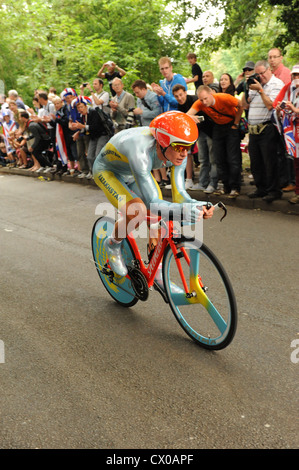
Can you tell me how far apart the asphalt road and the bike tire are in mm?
Answer: 136

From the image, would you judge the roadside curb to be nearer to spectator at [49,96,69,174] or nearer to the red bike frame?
the red bike frame

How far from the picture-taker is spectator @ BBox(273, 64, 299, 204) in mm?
7531

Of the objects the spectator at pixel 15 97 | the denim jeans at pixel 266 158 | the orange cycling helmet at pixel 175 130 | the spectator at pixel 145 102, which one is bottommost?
the denim jeans at pixel 266 158

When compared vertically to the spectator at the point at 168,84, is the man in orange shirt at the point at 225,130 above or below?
below

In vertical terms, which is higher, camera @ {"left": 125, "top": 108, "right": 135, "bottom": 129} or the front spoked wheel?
camera @ {"left": 125, "top": 108, "right": 135, "bottom": 129}

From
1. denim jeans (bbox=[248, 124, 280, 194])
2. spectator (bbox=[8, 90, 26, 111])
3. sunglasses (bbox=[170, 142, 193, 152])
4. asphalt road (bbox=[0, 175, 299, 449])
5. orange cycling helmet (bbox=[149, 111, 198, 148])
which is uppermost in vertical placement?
spectator (bbox=[8, 90, 26, 111])

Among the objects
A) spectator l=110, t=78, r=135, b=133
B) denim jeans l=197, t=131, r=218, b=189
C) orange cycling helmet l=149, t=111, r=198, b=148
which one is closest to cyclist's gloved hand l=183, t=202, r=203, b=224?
orange cycling helmet l=149, t=111, r=198, b=148

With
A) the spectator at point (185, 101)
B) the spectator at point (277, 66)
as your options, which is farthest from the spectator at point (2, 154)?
the spectator at point (277, 66)

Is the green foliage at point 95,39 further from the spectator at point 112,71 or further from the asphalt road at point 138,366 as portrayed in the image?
the asphalt road at point 138,366

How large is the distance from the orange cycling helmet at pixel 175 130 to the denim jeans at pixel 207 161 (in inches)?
221

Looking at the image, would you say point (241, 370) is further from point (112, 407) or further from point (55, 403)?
point (55, 403)

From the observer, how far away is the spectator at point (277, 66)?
8656 mm

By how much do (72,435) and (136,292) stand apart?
170 cm

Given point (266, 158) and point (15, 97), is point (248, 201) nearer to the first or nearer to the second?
point (266, 158)
